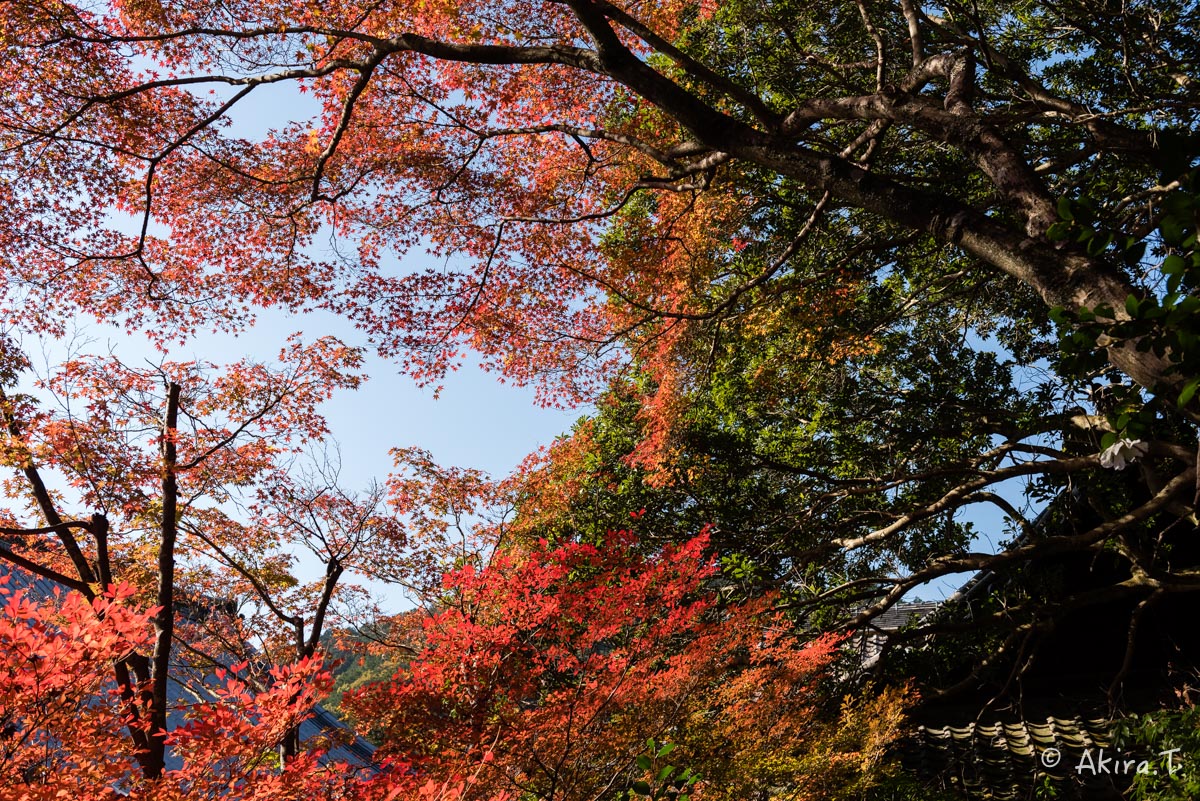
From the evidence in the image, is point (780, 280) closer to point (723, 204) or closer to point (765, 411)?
point (723, 204)

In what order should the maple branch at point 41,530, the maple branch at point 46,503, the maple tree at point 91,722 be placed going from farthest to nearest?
the maple branch at point 46,503, the maple branch at point 41,530, the maple tree at point 91,722

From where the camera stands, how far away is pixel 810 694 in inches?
324

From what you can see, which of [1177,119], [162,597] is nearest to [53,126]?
[162,597]

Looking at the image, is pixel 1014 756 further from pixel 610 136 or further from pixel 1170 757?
pixel 610 136

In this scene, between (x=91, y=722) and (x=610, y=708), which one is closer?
(x=91, y=722)

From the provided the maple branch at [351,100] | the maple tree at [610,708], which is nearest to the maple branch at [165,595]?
the maple tree at [610,708]

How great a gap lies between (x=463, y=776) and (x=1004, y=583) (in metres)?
7.65

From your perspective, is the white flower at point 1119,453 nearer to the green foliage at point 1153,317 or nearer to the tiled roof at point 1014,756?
the green foliage at point 1153,317

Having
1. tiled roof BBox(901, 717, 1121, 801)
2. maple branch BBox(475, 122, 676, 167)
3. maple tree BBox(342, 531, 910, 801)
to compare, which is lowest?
tiled roof BBox(901, 717, 1121, 801)

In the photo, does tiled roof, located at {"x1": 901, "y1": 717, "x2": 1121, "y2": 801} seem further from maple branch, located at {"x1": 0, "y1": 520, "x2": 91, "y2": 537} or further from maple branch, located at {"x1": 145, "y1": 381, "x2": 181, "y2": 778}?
maple branch, located at {"x1": 0, "y1": 520, "x2": 91, "y2": 537}

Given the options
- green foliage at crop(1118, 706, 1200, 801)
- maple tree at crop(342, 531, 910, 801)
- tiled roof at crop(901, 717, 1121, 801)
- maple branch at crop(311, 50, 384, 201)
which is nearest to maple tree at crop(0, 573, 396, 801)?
maple tree at crop(342, 531, 910, 801)

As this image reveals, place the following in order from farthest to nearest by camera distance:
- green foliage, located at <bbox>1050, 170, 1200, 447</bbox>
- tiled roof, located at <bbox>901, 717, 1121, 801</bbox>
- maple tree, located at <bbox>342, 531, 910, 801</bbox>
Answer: tiled roof, located at <bbox>901, 717, 1121, 801</bbox>, maple tree, located at <bbox>342, 531, 910, 801</bbox>, green foliage, located at <bbox>1050, 170, 1200, 447</bbox>

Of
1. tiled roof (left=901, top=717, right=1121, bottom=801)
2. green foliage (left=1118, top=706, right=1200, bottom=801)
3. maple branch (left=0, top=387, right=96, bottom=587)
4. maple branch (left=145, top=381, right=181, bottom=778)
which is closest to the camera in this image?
green foliage (left=1118, top=706, right=1200, bottom=801)

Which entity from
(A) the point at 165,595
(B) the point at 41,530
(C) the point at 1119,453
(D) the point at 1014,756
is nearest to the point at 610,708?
(C) the point at 1119,453
